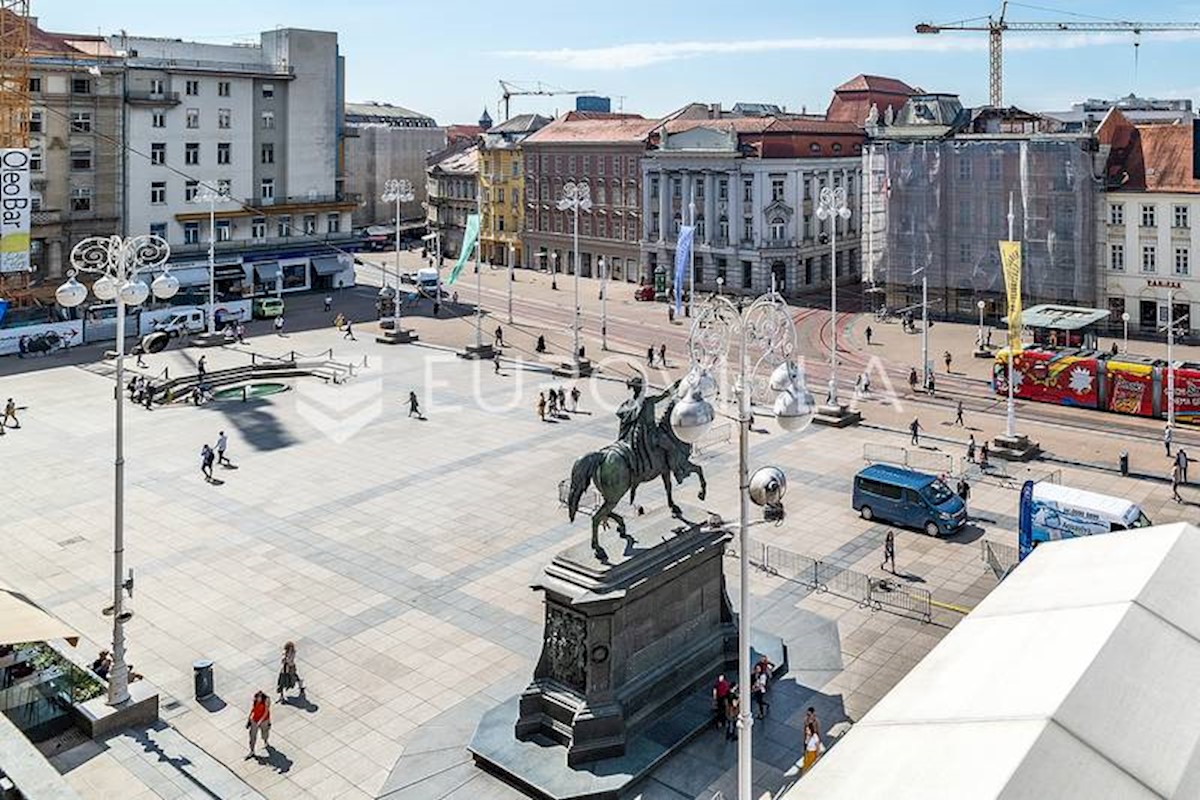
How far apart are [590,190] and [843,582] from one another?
75.3 meters

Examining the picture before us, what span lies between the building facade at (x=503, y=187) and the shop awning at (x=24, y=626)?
88.6 meters

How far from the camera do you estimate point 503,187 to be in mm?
109812

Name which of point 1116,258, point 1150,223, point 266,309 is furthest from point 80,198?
point 1150,223

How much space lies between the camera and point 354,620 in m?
26.1

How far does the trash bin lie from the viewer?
2211 cm

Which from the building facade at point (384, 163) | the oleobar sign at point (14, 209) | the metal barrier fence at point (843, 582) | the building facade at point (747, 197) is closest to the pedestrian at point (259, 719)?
the metal barrier fence at point (843, 582)

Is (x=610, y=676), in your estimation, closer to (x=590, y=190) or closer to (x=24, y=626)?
(x=24, y=626)

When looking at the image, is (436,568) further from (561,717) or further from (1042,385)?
(1042,385)

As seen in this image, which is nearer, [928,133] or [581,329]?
[581,329]

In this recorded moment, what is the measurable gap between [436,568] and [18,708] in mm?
11441

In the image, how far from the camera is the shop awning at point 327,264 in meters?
87.5

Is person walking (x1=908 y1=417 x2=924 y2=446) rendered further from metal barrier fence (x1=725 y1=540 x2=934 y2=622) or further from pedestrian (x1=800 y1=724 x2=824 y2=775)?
pedestrian (x1=800 y1=724 x2=824 y2=775)

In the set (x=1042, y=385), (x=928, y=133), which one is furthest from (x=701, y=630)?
(x=928, y=133)

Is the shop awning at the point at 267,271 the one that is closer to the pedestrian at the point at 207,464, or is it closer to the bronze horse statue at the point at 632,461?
the pedestrian at the point at 207,464
